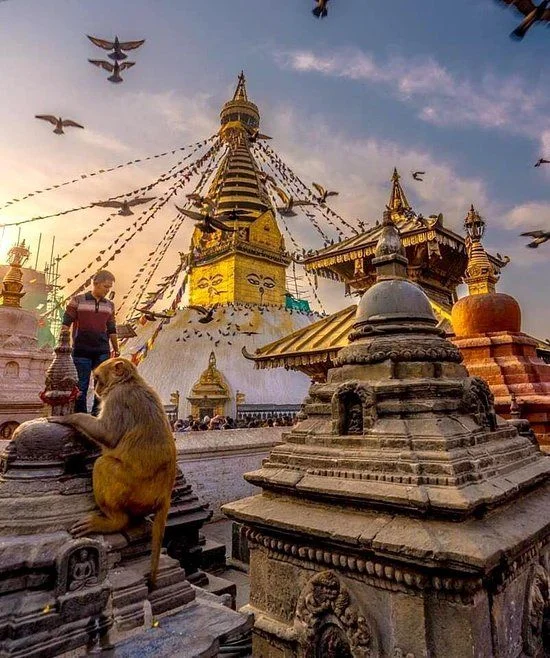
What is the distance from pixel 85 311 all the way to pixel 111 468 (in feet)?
7.55

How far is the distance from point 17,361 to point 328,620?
29.6 feet

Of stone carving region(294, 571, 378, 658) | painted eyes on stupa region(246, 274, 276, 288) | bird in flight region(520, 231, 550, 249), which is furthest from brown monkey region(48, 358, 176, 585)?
painted eyes on stupa region(246, 274, 276, 288)

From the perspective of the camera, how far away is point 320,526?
2.49m

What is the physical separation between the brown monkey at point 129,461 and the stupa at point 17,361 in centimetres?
726

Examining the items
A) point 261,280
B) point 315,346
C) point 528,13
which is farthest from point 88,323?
point 261,280

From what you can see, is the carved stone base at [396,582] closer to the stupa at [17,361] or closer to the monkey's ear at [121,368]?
the monkey's ear at [121,368]

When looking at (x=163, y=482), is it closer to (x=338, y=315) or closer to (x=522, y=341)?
(x=522, y=341)

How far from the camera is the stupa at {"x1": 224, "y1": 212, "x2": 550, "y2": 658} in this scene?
212 cm

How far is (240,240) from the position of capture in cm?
2744

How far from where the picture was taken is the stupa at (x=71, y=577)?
169 centimetres

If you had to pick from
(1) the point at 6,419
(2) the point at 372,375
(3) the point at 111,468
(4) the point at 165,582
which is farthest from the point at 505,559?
(1) the point at 6,419

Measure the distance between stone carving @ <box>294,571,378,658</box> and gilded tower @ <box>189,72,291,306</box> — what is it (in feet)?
80.5

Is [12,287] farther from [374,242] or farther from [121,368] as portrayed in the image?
[121,368]

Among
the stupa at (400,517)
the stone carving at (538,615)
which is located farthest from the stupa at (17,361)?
the stone carving at (538,615)
